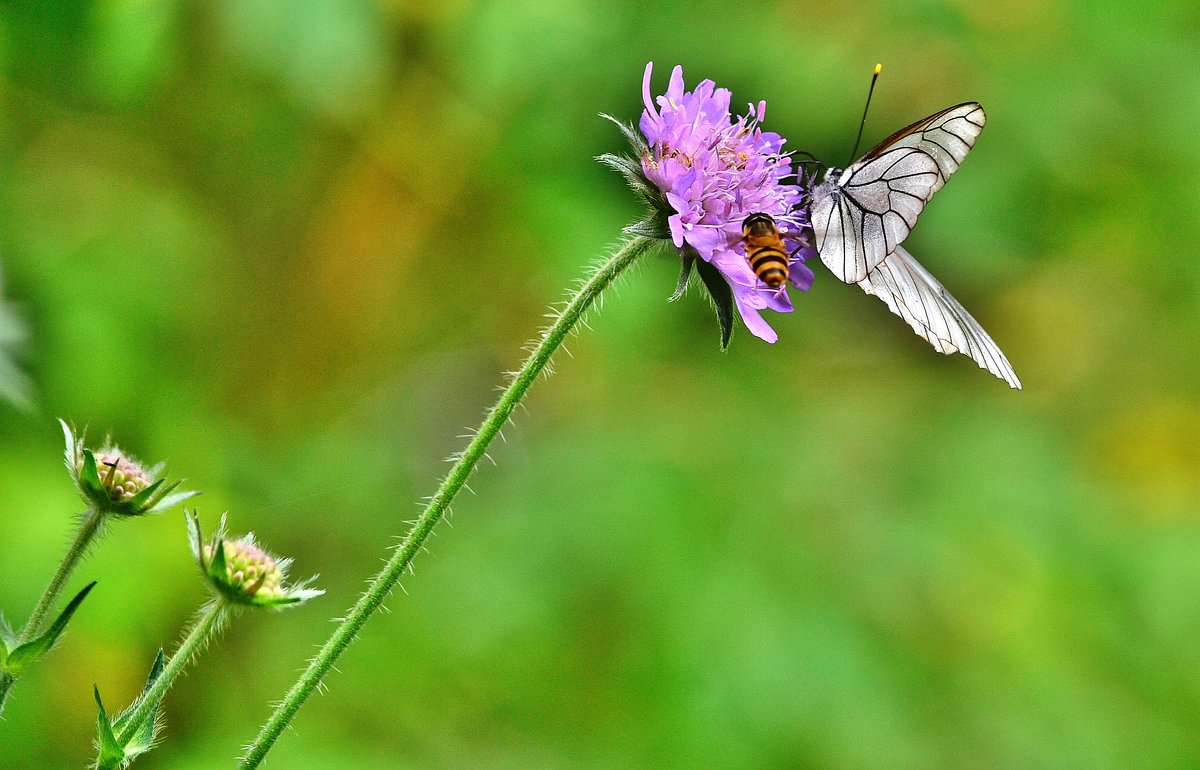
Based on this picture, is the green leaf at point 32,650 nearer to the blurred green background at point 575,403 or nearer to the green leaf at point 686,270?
the green leaf at point 686,270

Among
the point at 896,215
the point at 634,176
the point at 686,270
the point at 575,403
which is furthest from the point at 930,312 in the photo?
the point at 575,403

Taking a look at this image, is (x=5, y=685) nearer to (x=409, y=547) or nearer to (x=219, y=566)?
(x=219, y=566)

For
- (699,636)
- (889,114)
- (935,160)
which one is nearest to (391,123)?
(889,114)

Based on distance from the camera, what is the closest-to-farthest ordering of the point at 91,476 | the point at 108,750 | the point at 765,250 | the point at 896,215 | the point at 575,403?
the point at 108,750, the point at 91,476, the point at 765,250, the point at 896,215, the point at 575,403

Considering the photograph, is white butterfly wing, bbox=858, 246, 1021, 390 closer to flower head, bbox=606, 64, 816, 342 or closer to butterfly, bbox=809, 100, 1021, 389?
butterfly, bbox=809, 100, 1021, 389

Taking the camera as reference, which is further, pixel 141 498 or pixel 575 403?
pixel 575 403

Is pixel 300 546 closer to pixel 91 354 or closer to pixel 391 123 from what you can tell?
pixel 91 354

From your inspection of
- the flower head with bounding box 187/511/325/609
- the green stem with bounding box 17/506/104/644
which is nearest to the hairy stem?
the green stem with bounding box 17/506/104/644
